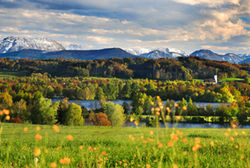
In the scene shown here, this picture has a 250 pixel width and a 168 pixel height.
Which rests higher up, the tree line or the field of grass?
the field of grass

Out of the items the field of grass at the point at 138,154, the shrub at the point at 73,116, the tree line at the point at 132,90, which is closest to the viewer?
the field of grass at the point at 138,154

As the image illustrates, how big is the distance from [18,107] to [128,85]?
115m

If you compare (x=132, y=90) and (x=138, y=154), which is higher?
(x=138, y=154)

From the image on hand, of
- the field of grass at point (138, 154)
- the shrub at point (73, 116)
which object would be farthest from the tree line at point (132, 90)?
the field of grass at point (138, 154)

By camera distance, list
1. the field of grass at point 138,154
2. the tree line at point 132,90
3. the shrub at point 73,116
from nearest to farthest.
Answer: the field of grass at point 138,154, the shrub at point 73,116, the tree line at point 132,90

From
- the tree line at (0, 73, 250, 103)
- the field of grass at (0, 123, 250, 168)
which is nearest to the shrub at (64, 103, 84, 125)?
the field of grass at (0, 123, 250, 168)

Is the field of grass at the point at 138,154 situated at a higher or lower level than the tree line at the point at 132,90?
higher

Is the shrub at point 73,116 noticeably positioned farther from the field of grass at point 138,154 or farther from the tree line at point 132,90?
the tree line at point 132,90

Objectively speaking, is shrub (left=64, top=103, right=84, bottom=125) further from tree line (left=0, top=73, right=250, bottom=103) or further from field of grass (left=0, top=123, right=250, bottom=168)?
tree line (left=0, top=73, right=250, bottom=103)

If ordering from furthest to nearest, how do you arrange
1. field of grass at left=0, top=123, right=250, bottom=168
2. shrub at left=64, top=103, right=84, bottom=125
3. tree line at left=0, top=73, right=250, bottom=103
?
1. tree line at left=0, top=73, right=250, bottom=103
2. shrub at left=64, top=103, right=84, bottom=125
3. field of grass at left=0, top=123, right=250, bottom=168

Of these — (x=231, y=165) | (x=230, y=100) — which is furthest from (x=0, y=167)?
(x=230, y=100)

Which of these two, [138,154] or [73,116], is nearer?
Result: [138,154]

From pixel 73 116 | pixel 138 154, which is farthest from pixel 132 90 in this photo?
pixel 138 154

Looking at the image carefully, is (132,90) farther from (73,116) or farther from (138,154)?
(138,154)
